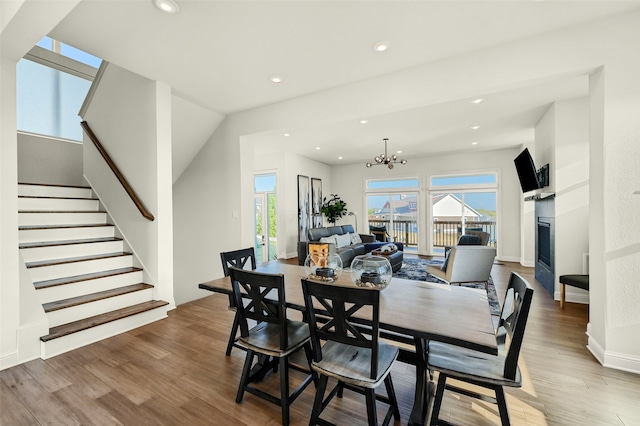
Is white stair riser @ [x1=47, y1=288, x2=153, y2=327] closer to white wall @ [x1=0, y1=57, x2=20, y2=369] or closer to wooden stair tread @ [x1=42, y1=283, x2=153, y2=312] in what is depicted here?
wooden stair tread @ [x1=42, y1=283, x2=153, y2=312]

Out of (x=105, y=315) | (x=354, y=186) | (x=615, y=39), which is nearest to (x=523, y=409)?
(x=615, y=39)

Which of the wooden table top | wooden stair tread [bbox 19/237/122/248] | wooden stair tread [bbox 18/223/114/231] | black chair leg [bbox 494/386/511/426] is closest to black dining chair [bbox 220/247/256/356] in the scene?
the wooden table top

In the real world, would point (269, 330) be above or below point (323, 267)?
Answer: below

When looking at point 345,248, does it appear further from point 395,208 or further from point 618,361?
point 618,361

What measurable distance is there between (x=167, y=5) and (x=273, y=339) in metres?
2.60

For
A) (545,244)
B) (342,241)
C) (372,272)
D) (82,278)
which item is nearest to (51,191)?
(82,278)

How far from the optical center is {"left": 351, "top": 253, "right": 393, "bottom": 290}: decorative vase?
72.3 inches

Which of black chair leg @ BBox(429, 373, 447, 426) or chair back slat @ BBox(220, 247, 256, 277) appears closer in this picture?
black chair leg @ BBox(429, 373, 447, 426)

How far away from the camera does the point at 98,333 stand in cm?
275

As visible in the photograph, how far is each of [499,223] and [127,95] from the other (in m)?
8.37

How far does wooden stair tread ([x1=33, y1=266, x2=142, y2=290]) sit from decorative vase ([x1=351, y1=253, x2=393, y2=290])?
118 inches

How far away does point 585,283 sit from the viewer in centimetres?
329

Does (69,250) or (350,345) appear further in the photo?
(69,250)

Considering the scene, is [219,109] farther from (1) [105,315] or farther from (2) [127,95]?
(1) [105,315]
